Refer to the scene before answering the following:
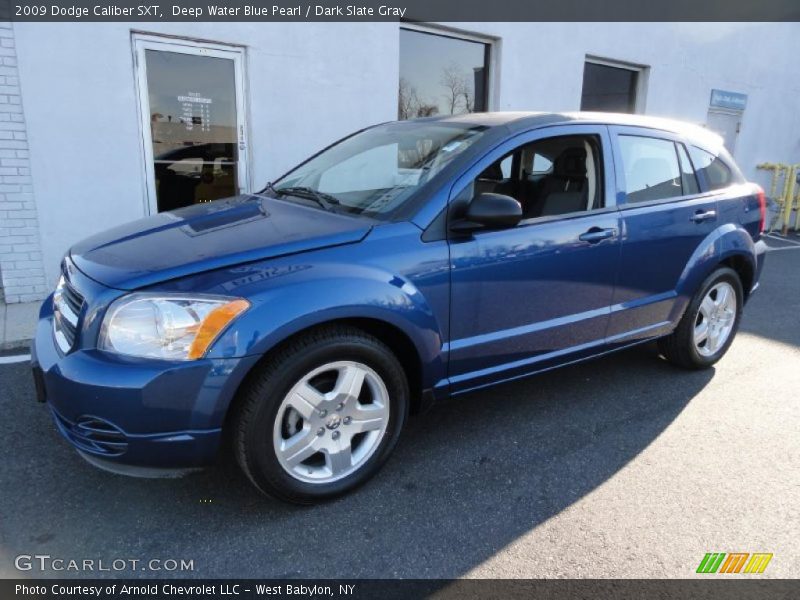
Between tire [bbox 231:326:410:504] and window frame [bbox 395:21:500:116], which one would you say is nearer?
tire [bbox 231:326:410:504]

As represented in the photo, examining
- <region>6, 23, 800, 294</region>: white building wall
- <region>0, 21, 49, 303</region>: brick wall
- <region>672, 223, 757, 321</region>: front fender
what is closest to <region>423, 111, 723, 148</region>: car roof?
<region>672, 223, 757, 321</region>: front fender

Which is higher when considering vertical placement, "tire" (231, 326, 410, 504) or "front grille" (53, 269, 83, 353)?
"front grille" (53, 269, 83, 353)

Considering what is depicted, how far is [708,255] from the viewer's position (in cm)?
371

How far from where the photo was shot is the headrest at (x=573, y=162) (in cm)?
329

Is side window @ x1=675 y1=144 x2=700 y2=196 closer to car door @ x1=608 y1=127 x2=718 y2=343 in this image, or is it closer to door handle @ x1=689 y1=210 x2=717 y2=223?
car door @ x1=608 y1=127 x2=718 y2=343

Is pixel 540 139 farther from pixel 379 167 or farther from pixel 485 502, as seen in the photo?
pixel 485 502

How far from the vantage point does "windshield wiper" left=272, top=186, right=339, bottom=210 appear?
9.67 ft

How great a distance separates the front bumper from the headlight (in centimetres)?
4

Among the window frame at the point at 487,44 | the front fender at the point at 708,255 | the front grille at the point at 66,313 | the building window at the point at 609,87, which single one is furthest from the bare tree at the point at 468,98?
the front grille at the point at 66,313

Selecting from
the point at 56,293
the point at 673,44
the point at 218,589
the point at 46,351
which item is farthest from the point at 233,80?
the point at 673,44

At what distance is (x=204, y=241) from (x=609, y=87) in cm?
872

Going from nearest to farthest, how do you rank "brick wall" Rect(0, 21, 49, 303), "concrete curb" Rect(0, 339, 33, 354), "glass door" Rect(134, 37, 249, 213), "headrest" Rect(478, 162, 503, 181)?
"headrest" Rect(478, 162, 503, 181)
"concrete curb" Rect(0, 339, 33, 354)
"brick wall" Rect(0, 21, 49, 303)
"glass door" Rect(134, 37, 249, 213)
